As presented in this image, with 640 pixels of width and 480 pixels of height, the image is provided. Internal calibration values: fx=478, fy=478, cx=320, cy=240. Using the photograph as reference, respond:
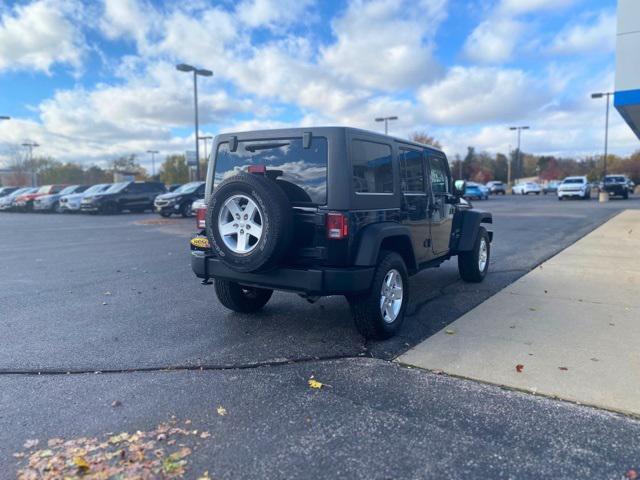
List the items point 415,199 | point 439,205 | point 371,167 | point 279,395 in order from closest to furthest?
1. point 279,395
2. point 371,167
3. point 415,199
4. point 439,205

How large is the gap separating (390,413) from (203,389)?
1.39 meters

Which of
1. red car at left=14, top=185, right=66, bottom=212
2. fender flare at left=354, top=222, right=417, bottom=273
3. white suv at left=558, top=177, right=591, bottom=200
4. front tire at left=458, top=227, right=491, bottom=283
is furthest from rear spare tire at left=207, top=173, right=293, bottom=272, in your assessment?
white suv at left=558, top=177, right=591, bottom=200

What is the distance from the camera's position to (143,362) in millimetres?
4121

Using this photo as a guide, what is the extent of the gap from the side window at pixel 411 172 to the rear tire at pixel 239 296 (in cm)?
196

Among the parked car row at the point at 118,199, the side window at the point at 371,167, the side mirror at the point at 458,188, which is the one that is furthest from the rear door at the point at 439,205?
the parked car row at the point at 118,199

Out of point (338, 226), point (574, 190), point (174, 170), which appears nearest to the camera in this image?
point (338, 226)

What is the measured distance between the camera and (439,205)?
19.9 feet

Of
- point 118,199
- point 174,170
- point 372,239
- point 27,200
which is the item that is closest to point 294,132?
point 372,239

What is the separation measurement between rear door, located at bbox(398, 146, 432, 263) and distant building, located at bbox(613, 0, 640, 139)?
10.2 meters

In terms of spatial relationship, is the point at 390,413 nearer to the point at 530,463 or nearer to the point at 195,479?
the point at 530,463

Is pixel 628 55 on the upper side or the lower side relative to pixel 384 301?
upper

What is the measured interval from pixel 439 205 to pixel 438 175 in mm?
439

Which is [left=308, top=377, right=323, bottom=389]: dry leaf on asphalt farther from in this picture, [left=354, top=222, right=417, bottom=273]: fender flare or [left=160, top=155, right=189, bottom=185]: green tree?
[left=160, top=155, right=189, bottom=185]: green tree

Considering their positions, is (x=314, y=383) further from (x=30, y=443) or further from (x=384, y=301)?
(x=30, y=443)
